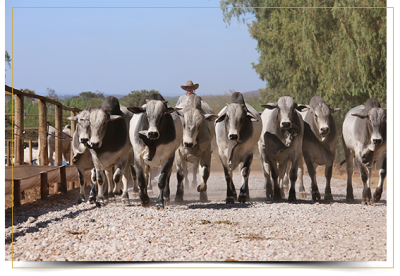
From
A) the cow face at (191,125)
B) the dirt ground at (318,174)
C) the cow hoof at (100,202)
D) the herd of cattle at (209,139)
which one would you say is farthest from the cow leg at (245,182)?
the dirt ground at (318,174)

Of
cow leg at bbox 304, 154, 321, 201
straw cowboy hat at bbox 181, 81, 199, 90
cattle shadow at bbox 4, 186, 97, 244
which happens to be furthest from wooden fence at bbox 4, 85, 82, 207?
cow leg at bbox 304, 154, 321, 201

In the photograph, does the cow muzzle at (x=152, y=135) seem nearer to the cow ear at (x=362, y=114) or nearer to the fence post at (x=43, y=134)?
the cow ear at (x=362, y=114)

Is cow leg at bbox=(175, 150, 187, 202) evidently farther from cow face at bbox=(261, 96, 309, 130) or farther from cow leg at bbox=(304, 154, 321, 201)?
cow leg at bbox=(304, 154, 321, 201)

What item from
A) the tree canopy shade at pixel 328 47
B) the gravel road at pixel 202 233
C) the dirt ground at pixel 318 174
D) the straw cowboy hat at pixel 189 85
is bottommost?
the dirt ground at pixel 318 174

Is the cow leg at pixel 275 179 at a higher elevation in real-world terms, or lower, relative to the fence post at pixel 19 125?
lower

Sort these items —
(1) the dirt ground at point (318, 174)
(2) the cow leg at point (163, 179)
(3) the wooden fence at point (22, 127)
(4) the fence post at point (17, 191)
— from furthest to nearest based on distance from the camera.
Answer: (3) the wooden fence at point (22, 127), (1) the dirt ground at point (318, 174), (2) the cow leg at point (163, 179), (4) the fence post at point (17, 191)

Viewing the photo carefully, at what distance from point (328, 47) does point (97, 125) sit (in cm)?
Result: 965

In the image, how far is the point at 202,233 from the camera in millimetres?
6457

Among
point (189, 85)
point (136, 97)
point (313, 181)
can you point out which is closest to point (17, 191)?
point (189, 85)

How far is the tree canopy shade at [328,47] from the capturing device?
13.5 m

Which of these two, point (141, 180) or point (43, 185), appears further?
point (43, 185)

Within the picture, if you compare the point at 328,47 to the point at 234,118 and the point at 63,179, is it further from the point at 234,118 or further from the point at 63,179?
the point at 63,179

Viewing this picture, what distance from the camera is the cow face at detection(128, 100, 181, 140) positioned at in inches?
335
